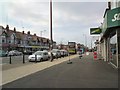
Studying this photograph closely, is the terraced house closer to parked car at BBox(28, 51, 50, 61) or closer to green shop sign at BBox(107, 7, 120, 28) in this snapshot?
parked car at BBox(28, 51, 50, 61)

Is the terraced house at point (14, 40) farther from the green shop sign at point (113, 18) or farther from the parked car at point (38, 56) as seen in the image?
the green shop sign at point (113, 18)

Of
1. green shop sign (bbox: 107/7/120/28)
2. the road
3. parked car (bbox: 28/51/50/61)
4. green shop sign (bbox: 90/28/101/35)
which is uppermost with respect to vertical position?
green shop sign (bbox: 90/28/101/35)

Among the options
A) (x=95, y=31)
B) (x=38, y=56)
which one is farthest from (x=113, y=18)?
(x=95, y=31)

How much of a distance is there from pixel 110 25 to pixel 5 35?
62.6m

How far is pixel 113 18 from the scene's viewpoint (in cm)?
1570

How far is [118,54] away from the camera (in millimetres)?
18344

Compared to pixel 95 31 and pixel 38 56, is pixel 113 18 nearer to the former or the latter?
pixel 38 56

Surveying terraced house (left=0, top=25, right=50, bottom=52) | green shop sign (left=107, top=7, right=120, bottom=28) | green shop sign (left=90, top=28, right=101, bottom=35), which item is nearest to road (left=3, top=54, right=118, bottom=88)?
green shop sign (left=107, top=7, right=120, bottom=28)

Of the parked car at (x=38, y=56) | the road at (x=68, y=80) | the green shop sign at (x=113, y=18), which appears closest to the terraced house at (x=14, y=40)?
the parked car at (x=38, y=56)

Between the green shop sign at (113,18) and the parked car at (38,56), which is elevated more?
the green shop sign at (113,18)

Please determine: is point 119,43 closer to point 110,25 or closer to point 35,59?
point 110,25

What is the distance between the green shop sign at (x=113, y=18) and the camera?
15.2 meters

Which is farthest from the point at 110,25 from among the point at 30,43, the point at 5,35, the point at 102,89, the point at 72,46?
the point at 30,43

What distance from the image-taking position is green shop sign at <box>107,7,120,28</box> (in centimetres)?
1523
